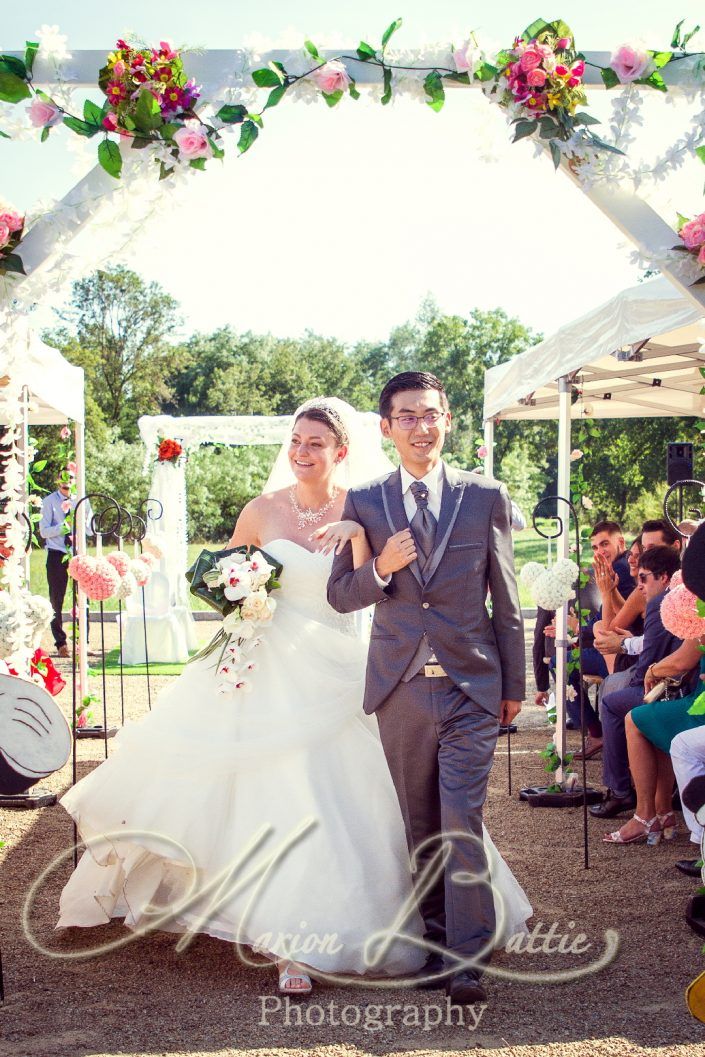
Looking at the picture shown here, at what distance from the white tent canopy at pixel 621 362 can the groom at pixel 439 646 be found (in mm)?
1136

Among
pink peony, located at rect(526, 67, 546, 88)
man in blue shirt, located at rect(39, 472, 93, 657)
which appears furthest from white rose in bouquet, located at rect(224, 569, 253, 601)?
man in blue shirt, located at rect(39, 472, 93, 657)

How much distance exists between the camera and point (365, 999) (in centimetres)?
333

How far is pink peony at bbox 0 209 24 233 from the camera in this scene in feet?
11.7

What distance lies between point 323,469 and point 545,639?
4.03m

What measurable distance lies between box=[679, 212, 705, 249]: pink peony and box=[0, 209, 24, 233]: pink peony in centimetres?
231

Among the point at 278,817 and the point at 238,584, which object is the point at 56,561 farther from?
the point at 278,817

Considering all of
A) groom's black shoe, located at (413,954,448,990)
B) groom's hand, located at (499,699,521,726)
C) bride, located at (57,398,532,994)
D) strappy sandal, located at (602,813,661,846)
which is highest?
groom's hand, located at (499,699,521,726)

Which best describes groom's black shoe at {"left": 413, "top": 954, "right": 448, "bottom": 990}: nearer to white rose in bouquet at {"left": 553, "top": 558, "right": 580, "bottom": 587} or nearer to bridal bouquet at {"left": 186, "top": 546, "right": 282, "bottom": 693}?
bridal bouquet at {"left": 186, "top": 546, "right": 282, "bottom": 693}

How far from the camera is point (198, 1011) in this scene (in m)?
3.26

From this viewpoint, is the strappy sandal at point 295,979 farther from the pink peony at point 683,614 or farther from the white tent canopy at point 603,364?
the white tent canopy at point 603,364

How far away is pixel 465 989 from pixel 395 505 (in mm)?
1553

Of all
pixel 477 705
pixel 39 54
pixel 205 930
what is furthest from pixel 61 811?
pixel 39 54

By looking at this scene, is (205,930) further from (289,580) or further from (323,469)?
(323,469)

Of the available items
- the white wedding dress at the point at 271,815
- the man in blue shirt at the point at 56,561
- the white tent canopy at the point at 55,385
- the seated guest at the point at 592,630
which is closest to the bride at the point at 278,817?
the white wedding dress at the point at 271,815
